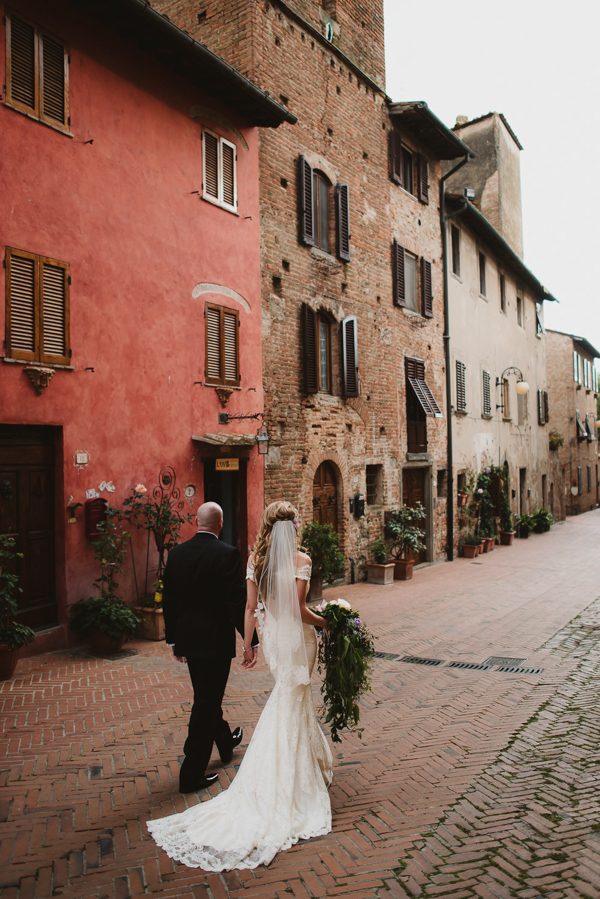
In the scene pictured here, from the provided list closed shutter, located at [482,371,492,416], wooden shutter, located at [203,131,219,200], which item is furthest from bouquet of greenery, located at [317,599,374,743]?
closed shutter, located at [482,371,492,416]

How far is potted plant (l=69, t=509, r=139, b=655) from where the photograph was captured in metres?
7.93

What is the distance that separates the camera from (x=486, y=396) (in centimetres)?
2214

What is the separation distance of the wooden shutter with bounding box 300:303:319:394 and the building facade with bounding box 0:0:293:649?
145 centimetres

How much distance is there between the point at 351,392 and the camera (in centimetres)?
1388

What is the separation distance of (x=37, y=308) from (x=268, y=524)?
16.2 feet

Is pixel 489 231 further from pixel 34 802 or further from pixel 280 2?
pixel 34 802

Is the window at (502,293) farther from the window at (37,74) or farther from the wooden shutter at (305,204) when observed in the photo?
the window at (37,74)

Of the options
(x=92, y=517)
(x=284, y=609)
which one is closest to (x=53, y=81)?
(x=92, y=517)

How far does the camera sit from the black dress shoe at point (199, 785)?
447 cm

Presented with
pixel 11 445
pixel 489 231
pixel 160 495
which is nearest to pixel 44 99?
pixel 11 445

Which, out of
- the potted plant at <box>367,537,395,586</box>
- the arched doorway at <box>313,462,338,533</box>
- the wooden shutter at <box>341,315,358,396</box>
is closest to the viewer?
the arched doorway at <box>313,462,338,533</box>

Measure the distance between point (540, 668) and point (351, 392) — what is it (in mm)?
7429

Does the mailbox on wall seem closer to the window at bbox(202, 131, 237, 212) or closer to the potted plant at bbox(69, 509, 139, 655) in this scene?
the potted plant at bbox(69, 509, 139, 655)

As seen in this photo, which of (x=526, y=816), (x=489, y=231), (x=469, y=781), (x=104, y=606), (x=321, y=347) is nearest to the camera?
(x=526, y=816)
